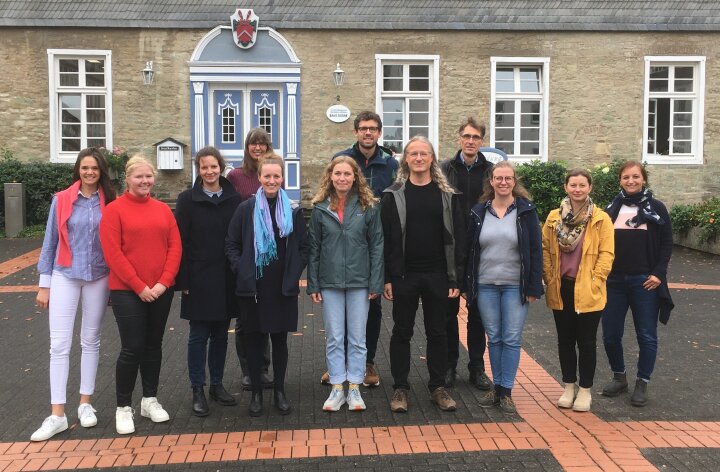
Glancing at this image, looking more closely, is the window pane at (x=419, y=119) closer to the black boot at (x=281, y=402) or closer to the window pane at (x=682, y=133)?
the window pane at (x=682, y=133)

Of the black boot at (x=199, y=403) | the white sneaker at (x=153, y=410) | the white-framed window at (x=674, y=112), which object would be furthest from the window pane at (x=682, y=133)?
the white sneaker at (x=153, y=410)

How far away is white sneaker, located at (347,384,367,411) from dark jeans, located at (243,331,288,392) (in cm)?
50

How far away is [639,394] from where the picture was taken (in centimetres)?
507

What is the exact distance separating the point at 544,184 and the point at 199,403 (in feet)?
35.4

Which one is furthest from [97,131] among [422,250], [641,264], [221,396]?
[641,264]

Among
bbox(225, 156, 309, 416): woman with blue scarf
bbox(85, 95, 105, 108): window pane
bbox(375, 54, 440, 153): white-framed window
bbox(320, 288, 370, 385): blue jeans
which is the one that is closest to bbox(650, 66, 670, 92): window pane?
bbox(375, 54, 440, 153): white-framed window

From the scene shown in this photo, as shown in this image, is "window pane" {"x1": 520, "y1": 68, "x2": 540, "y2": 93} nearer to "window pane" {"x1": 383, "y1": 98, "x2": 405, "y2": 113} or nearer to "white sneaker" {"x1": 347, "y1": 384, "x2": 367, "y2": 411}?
"window pane" {"x1": 383, "y1": 98, "x2": 405, "y2": 113}

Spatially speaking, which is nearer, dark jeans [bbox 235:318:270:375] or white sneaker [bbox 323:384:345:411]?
white sneaker [bbox 323:384:345:411]

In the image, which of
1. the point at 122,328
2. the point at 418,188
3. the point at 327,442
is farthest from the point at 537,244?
the point at 122,328

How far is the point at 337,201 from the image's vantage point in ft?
16.1

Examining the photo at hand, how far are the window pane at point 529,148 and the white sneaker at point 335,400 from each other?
1186 centimetres

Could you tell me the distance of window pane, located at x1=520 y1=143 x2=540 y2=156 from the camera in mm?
15781

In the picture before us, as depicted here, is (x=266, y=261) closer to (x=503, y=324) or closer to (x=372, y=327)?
(x=372, y=327)

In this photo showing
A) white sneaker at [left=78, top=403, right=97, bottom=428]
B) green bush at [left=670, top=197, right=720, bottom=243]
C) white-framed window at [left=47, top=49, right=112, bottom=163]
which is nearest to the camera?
white sneaker at [left=78, top=403, right=97, bottom=428]
